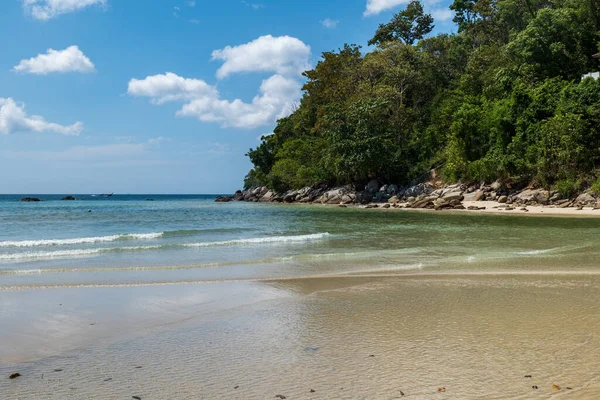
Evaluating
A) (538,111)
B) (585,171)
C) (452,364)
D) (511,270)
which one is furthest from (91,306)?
(538,111)

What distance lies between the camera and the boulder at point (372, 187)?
52184 mm

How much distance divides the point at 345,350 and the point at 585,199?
33293 mm

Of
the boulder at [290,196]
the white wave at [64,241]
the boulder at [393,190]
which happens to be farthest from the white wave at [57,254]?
the boulder at [290,196]

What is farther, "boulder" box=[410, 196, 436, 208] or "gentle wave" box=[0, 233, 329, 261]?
"boulder" box=[410, 196, 436, 208]

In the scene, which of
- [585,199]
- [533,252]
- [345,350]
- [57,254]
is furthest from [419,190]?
[345,350]

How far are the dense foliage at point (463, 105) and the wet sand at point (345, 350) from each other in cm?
3198

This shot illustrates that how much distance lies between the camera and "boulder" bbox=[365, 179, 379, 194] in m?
52.2

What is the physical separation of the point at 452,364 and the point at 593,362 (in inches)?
56.7

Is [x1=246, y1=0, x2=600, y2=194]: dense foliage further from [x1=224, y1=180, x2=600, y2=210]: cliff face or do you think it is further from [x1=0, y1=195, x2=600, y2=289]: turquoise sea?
[x1=0, y1=195, x2=600, y2=289]: turquoise sea

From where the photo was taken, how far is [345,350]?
5312mm

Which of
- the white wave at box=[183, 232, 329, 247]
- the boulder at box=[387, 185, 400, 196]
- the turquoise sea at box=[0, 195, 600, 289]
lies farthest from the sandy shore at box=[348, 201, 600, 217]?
the white wave at box=[183, 232, 329, 247]

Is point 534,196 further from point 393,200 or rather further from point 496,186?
point 393,200

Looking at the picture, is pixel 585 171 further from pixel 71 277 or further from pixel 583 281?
pixel 71 277

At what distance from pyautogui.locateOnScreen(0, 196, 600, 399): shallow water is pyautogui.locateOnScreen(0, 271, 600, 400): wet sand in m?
0.02
